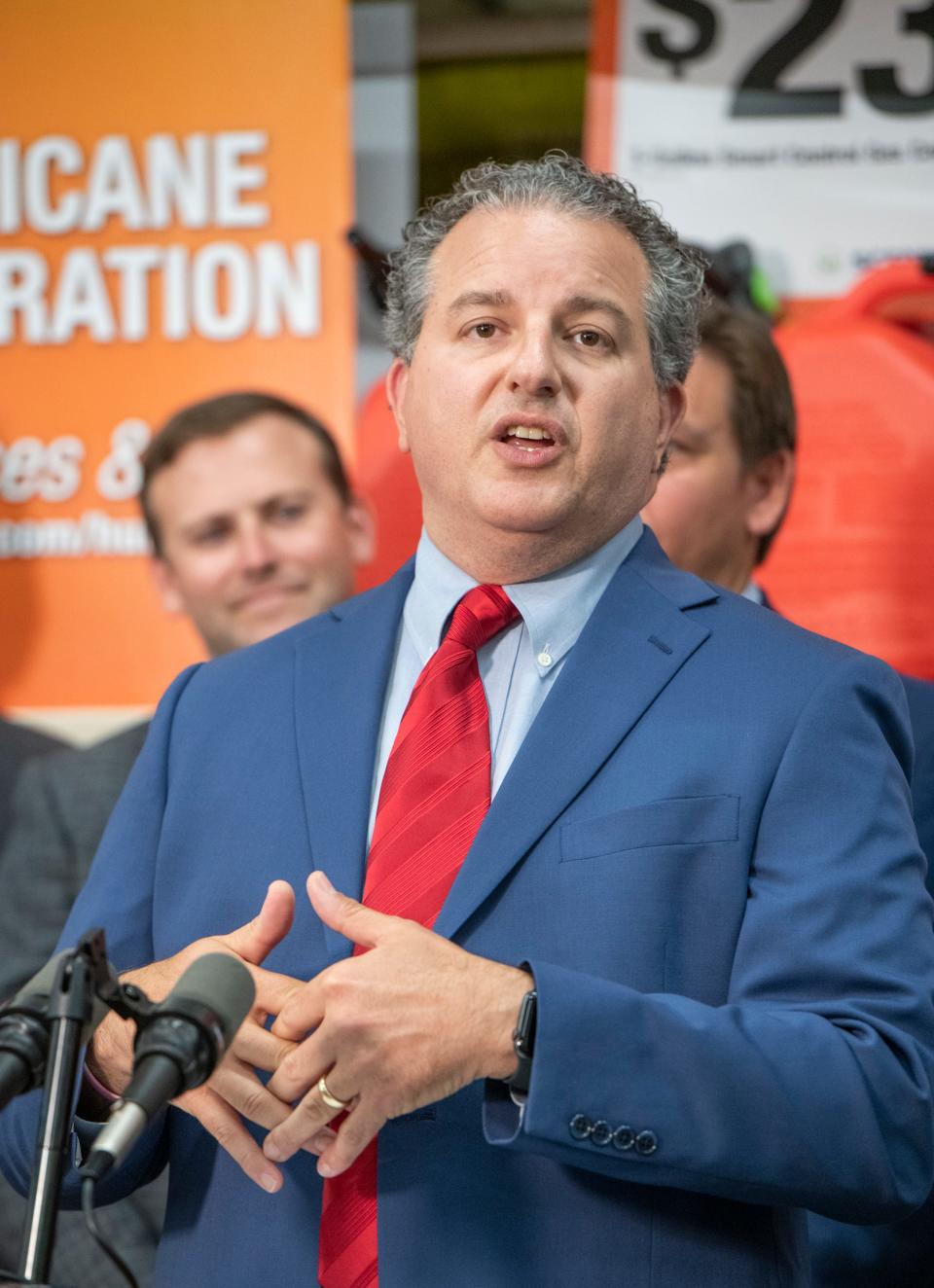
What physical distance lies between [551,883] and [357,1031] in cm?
23

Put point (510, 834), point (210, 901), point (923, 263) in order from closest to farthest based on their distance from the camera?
point (510, 834) < point (210, 901) < point (923, 263)

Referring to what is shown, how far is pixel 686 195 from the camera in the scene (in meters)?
3.00

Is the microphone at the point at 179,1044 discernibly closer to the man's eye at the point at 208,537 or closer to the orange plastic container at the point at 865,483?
the man's eye at the point at 208,537

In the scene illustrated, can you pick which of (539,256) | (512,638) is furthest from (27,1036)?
(539,256)

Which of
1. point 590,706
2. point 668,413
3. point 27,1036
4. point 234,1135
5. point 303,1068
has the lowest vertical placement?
point 234,1135

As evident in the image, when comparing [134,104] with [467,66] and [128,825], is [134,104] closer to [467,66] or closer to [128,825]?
[467,66]

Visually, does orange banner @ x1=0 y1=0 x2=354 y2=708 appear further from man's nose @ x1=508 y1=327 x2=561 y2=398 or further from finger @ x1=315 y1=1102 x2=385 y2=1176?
finger @ x1=315 y1=1102 x2=385 y2=1176

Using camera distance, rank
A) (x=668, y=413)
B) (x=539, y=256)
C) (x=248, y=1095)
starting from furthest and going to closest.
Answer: (x=668, y=413) → (x=539, y=256) → (x=248, y=1095)

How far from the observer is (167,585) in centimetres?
305

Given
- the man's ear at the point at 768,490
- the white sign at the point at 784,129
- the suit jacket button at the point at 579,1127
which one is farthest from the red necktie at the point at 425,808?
the white sign at the point at 784,129

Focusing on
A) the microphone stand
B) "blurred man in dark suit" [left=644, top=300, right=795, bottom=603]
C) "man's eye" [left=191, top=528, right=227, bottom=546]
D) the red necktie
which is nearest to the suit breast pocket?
the red necktie

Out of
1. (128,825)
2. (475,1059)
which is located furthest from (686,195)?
(475,1059)

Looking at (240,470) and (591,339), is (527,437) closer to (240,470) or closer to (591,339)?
(591,339)

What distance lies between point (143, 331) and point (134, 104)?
43cm
